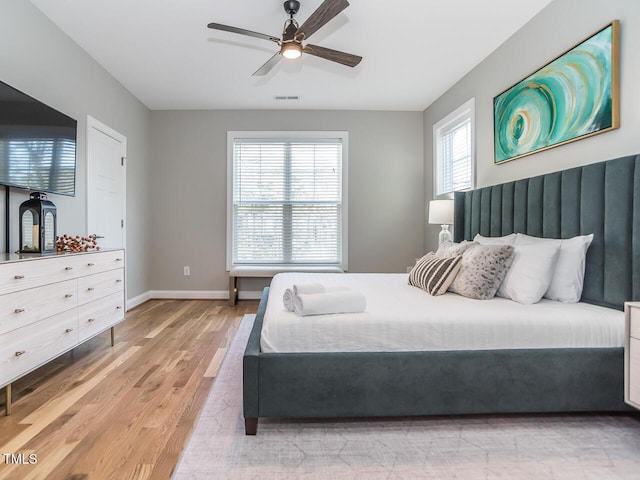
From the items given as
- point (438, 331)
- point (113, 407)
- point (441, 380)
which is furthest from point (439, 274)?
point (113, 407)

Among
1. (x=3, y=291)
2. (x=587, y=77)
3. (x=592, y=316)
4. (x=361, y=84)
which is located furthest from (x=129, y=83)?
(x=592, y=316)

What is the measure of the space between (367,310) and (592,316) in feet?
3.69

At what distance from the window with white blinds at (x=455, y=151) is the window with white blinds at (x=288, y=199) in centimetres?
127

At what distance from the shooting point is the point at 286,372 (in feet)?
5.27

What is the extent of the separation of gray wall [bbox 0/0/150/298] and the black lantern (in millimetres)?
66

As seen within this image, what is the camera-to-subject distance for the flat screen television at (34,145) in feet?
7.07

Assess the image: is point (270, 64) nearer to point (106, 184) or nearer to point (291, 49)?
point (291, 49)

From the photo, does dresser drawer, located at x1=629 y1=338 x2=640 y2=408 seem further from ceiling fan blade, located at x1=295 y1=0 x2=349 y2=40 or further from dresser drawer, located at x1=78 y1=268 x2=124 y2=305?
dresser drawer, located at x1=78 y1=268 x2=124 y2=305

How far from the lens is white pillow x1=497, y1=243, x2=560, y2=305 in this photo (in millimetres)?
1985

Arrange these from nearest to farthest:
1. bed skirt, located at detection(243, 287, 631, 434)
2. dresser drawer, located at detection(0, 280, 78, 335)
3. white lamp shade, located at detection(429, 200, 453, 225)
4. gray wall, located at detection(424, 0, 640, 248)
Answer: bed skirt, located at detection(243, 287, 631, 434), dresser drawer, located at detection(0, 280, 78, 335), gray wall, located at detection(424, 0, 640, 248), white lamp shade, located at detection(429, 200, 453, 225)

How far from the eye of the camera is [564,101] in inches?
93.4

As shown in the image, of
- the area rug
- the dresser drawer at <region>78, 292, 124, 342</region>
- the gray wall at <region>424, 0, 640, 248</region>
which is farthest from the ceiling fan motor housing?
the area rug

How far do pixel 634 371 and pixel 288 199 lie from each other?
4.02m

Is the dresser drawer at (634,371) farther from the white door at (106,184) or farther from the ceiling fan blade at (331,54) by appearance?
the white door at (106,184)
